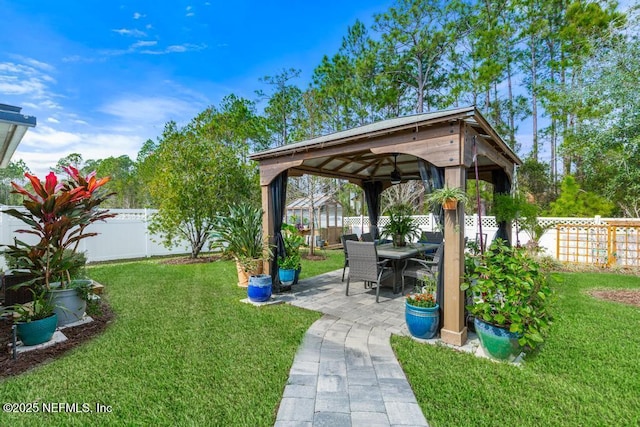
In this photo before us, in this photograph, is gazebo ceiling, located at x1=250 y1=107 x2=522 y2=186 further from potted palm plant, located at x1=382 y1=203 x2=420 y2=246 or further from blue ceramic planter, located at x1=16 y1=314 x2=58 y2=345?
blue ceramic planter, located at x1=16 y1=314 x2=58 y2=345

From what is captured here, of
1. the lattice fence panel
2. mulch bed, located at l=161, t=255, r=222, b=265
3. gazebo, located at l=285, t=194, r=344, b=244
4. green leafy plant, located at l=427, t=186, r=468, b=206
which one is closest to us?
green leafy plant, located at l=427, t=186, r=468, b=206

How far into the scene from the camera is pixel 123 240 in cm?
900

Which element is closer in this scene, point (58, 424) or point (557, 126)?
point (58, 424)

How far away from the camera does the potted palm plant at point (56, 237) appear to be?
331 centimetres

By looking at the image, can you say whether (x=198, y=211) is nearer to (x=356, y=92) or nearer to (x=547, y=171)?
(x=356, y=92)

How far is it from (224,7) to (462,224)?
7.60 meters

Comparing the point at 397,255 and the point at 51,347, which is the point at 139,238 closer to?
the point at 51,347

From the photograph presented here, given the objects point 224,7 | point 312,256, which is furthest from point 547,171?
point 224,7

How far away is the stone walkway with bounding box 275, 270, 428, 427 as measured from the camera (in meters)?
2.03

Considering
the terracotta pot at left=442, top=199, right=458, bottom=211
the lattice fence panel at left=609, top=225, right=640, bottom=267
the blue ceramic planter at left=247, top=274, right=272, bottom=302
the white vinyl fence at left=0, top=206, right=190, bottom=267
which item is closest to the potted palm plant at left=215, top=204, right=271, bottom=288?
the blue ceramic planter at left=247, top=274, right=272, bottom=302

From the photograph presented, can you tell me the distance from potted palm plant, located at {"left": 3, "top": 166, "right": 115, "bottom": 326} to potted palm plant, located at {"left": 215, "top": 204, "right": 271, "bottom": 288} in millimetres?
1984

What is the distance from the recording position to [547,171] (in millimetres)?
13688

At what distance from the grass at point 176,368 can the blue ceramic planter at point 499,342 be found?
1941 millimetres

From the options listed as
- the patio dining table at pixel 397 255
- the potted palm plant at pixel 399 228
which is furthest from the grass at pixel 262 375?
the potted palm plant at pixel 399 228
